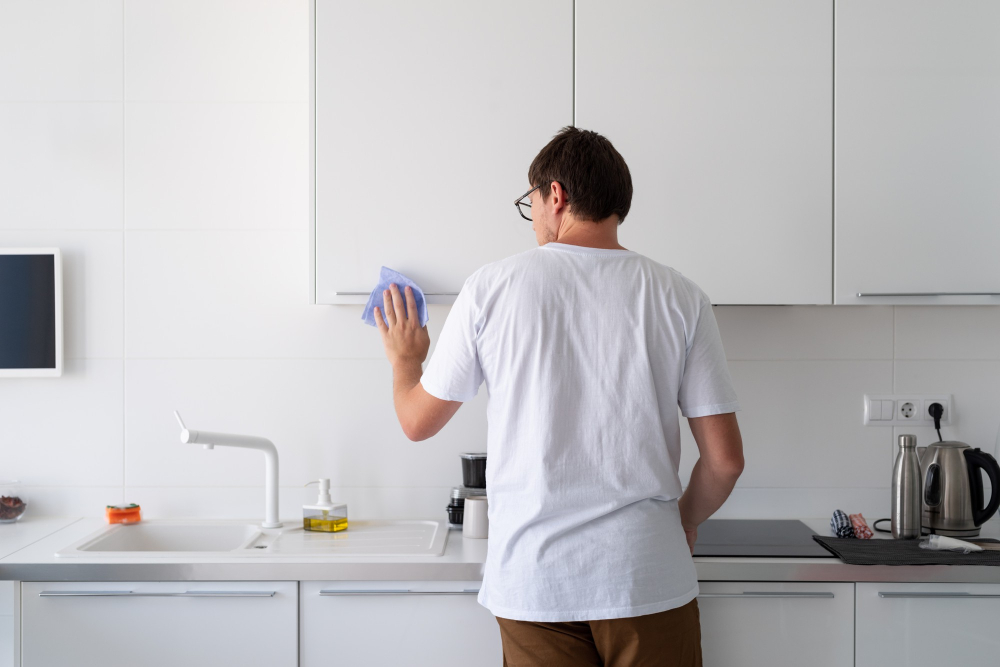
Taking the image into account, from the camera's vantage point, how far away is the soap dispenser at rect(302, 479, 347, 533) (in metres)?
1.97

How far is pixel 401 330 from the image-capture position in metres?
1.67

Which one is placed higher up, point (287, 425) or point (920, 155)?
point (920, 155)

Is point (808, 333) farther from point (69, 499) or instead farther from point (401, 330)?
point (69, 499)

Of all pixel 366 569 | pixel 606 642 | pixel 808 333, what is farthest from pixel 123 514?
pixel 808 333

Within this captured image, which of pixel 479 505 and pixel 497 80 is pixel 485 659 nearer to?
pixel 479 505

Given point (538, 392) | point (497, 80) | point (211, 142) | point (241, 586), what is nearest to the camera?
point (538, 392)

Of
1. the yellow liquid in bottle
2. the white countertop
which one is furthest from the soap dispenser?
the white countertop

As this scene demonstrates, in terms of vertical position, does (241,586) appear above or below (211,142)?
below

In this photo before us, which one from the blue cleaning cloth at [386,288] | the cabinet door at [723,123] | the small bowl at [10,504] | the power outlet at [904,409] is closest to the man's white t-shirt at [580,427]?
the blue cleaning cloth at [386,288]

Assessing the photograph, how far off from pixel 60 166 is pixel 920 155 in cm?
228

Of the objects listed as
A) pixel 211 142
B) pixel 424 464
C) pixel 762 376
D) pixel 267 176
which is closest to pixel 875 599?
pixel 762 376

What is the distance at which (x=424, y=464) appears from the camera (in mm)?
2150

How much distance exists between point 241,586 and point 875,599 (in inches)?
54.5

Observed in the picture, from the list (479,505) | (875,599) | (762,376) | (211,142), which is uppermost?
(211,142)
